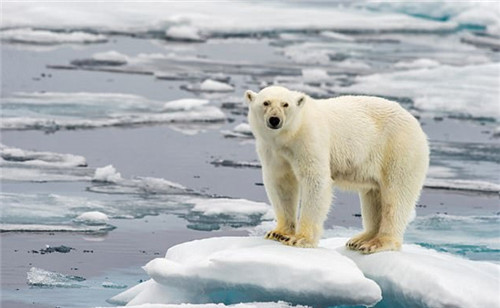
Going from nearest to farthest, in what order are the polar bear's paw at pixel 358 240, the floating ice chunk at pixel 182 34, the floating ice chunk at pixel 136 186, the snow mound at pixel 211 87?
the polar bear's paw at pixel 358 240 < the floating ice chunk at pixel 136 186 < the snow mound at pixel 211 87 < the floating ice chunk at pixel 182 34

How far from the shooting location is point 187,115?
38.5 feet

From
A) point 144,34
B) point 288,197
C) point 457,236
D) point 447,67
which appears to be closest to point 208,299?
point 288,197

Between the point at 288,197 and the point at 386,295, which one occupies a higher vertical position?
the point at 288,197

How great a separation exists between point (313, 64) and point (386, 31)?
3662 mm

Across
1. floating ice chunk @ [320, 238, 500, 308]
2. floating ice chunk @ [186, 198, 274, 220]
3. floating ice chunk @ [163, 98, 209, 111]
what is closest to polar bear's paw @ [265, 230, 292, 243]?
floating ice chunk @ [320, 238, 500, 308]

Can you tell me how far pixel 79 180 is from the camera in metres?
8.91

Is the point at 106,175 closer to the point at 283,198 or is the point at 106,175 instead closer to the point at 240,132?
the point at 240,132

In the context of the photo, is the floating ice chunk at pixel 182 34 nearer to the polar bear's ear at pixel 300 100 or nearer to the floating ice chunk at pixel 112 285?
the floating ice chunk at pixel 112 285

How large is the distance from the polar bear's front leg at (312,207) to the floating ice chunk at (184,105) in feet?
20.9

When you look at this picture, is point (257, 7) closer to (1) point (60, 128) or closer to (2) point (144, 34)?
(2) point (144, 34)

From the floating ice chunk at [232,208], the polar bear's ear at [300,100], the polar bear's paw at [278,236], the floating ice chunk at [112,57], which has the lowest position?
the floating ice chunk at [232,208]

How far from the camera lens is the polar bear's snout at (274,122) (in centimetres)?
542

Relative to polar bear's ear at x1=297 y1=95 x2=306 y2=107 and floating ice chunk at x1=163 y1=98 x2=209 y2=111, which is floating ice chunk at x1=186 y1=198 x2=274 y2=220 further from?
floating ice chunk at x1=163 y1=98 x2=209 y2=111

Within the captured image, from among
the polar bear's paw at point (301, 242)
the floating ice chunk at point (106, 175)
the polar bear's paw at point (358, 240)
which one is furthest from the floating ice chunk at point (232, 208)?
the polar bear's paw at point (301, 242)
